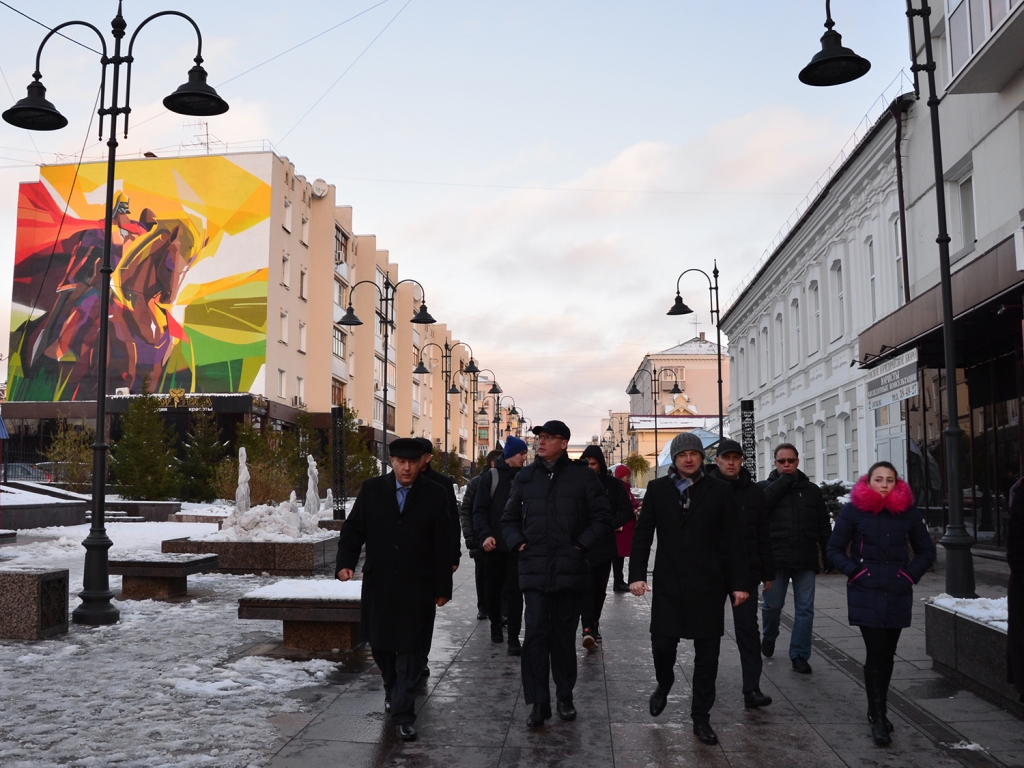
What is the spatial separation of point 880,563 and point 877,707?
2.82ft

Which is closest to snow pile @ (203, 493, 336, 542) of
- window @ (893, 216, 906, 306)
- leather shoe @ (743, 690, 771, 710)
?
leather shoe @ (743, 690, 771, 710)

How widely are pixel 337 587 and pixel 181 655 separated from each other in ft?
4.70

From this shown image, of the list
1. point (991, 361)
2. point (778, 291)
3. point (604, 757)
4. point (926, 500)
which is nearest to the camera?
point (604, 757)

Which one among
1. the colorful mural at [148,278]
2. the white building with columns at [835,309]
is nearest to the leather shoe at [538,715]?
the white building with columns at [835,309]

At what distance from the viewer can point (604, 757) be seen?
5.51 metres

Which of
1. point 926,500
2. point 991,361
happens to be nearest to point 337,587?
point 991,361

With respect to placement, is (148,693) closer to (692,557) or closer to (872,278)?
(692,557)

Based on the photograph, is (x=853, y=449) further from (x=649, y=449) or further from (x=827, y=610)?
(x=649, y=449)

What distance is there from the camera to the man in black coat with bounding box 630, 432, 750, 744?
6.09 metres

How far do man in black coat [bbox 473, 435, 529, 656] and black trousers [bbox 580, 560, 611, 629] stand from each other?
2.06ft

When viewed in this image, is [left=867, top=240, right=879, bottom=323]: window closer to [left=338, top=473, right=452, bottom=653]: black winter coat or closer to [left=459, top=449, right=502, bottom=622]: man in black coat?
[left=459, top=449, right=502, bottom=622]: man in black coat

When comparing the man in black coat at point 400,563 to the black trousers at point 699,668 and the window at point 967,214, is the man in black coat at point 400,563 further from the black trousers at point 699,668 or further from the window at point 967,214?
the window at point 967,214

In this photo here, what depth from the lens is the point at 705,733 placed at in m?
5.86

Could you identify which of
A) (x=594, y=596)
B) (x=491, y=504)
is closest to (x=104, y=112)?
(x=491, y=504)
